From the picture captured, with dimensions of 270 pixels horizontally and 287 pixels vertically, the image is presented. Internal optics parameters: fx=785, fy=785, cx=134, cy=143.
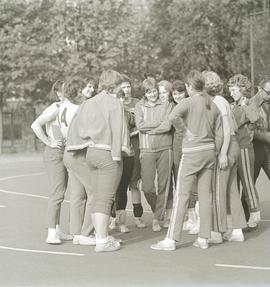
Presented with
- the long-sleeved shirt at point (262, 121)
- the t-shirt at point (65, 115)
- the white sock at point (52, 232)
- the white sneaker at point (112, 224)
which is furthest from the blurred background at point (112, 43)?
the white sock at point (52, 232)

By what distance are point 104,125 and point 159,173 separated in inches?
69.3

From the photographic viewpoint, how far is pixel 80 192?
922 centimetres

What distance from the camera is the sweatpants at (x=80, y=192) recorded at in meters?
8.99

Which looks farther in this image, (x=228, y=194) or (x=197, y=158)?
(x=228, y=194)

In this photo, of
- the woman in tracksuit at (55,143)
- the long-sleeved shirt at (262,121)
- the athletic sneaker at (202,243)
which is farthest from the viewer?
the long-sleeved shirt at (262,121)

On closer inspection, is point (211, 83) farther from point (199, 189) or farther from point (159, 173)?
point (159, 173)

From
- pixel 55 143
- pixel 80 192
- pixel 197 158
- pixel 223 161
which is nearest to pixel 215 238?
pixel 223 161

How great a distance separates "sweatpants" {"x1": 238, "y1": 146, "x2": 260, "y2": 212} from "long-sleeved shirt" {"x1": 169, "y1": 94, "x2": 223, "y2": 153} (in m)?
1.26

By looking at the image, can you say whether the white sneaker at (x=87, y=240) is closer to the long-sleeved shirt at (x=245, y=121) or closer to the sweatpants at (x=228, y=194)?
the sweatpants at (x=228, y=194)

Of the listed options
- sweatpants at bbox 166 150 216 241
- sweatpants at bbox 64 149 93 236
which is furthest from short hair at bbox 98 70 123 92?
sweatpants at bbox 166 150 216 241

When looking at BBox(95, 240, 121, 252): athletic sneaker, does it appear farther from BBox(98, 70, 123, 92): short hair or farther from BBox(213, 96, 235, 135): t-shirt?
BBox(213, 96, 235, 135): t-shirt

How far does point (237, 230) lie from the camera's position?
9.14 meters

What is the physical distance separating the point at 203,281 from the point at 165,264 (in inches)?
35.0

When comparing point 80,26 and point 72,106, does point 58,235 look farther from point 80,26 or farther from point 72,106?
point 80,26
